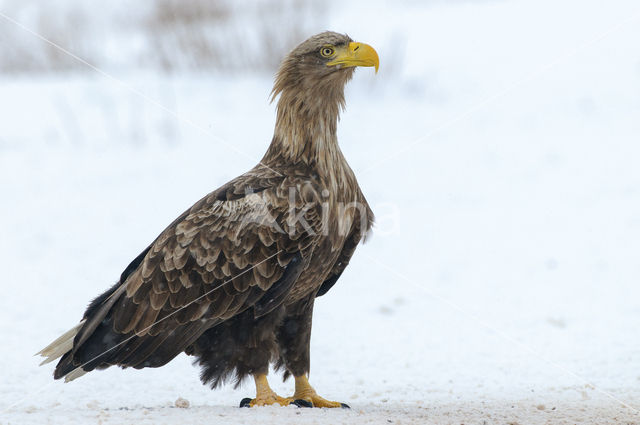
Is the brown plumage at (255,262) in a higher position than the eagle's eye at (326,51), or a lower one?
lower

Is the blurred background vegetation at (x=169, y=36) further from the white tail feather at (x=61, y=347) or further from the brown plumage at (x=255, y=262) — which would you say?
the white tail feather at (x=61, y=347)

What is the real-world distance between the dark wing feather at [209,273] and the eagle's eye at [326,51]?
649mm

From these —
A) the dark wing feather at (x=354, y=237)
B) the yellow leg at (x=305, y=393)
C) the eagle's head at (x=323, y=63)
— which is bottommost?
the yellow leg at (x=305, y=393)

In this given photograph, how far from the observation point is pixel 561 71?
10977mm

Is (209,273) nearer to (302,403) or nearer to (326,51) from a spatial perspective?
(302,403)

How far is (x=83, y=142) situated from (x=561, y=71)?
5.95m

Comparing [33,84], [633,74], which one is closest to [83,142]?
[33,84]

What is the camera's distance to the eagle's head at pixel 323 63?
4059mm

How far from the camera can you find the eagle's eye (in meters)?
4.08

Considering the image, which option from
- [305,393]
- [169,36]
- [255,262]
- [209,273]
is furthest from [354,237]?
[169,36]

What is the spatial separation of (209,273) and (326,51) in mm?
Answer: 1188

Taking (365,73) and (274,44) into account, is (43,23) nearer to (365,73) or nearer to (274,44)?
(274,44)

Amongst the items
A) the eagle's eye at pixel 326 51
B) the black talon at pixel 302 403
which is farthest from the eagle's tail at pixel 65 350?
the eagle's eye at pixel 326 51

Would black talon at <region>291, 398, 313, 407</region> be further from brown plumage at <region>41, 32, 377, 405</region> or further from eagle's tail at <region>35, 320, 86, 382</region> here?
eagle's tail at <region>35, 320, 86, 382</region>
